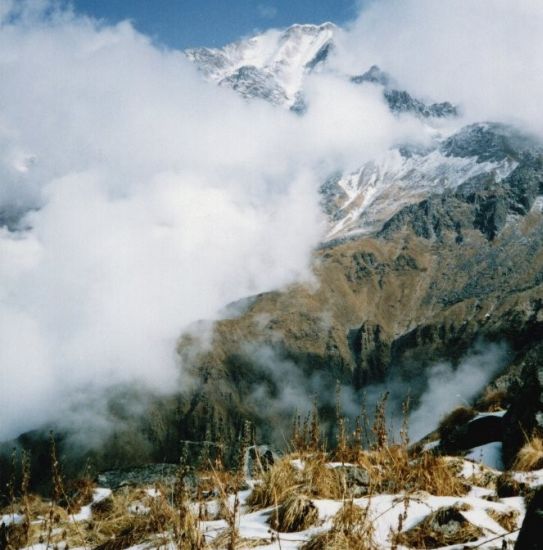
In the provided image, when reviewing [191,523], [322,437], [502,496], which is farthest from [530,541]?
[322,437]

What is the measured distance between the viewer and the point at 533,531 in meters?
3.36

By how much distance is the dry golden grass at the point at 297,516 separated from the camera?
5547 millimetres

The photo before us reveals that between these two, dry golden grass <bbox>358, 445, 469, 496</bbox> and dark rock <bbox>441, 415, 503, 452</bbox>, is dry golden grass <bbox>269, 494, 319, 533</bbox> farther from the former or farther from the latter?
dark rock <bbox>441, 415, 503, 452</bbox>

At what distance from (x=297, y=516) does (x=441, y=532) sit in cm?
138

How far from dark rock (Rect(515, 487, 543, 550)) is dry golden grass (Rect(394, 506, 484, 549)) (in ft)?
5.83

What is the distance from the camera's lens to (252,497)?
7207mm

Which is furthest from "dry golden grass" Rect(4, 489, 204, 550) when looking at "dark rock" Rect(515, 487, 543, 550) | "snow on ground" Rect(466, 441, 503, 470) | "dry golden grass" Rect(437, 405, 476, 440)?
"dry golden grass" Rect(437, 405, 476, 440)

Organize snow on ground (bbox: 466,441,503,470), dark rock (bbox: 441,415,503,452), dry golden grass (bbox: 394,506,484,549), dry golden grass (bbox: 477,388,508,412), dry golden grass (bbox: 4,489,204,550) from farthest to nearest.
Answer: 1. dry golden grass (bbox: 477,388,508,412)
2. dark rock (bbox: 441,415,503,452)
3. snow on ground (bbox: 466,441,503,470)
4. dry golden grass (bbox: 394,506,484,549)
5. dry golden grass (bbox: 4,489,204,550)

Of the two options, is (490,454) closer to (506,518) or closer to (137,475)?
(506,518)

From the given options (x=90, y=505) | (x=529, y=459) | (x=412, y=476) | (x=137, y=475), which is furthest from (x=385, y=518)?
(x=137, y=475)

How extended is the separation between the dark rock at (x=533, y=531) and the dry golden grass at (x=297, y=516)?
8.35ft

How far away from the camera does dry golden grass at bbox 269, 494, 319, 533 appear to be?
5.55 metres

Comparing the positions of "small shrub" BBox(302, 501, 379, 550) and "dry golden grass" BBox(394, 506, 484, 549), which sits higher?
"small shrub" BBox(302, 501, 379, 550)

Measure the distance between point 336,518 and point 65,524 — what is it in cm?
490
